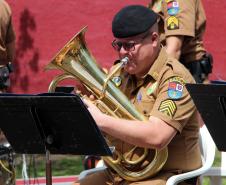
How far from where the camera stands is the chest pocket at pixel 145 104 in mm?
4258

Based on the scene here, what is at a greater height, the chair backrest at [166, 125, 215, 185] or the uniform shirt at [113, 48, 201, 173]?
the uniform shirt at [113, 48, 201, 173]

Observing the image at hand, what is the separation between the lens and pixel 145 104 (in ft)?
14.0

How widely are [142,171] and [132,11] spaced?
0.93 meters

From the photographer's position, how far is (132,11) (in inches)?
169

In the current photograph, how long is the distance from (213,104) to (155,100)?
65 centimetres

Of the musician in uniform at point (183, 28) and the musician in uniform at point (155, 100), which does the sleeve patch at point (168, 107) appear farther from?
the musician in uniform at point (183, 28)

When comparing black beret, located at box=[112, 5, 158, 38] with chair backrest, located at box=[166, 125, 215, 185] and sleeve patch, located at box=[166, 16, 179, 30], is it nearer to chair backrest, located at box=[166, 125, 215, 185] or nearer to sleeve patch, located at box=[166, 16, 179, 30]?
chair backrest, located at box=[166, 125, 215, 185]

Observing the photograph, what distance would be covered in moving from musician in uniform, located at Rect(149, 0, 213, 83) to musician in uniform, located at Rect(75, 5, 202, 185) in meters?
0.94

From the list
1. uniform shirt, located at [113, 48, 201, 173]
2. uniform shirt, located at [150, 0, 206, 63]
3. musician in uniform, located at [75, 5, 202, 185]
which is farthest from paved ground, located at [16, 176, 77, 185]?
uniform shirt, located at [113, 48, 201, 173]

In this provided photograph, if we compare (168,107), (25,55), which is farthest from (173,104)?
(25,55)

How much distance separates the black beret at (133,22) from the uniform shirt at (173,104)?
0.20 m

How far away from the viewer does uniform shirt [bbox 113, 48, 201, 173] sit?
412 cm

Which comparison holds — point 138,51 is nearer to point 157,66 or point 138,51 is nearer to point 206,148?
point 157,66

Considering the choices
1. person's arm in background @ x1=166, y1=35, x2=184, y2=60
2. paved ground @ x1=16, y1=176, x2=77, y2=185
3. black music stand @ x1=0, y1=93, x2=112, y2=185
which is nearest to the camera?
black music stand @ x1=0, y1=93, x2=112, y2=185
